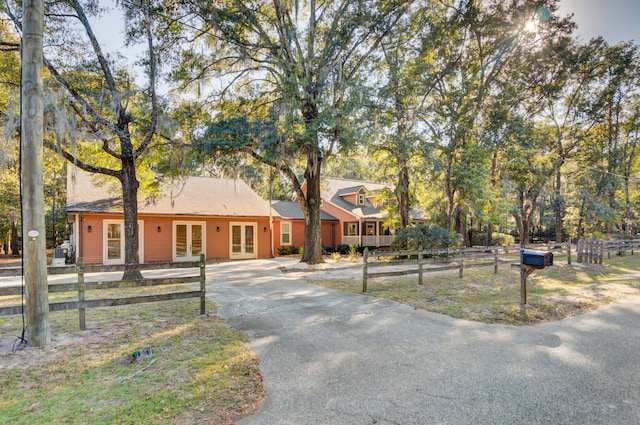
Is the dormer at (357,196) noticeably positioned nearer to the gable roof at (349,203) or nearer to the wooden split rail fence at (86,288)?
the gable roof at (349,203)

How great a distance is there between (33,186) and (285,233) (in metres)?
17.5

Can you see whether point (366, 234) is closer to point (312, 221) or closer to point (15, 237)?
point (312, 221)

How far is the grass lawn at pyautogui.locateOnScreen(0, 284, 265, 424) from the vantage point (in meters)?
2.90

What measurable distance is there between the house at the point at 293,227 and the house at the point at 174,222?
4.29 feet

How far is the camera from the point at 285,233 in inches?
854

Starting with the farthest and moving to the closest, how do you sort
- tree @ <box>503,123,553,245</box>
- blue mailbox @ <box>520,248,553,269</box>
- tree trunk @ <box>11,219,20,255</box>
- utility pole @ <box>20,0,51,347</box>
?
tree trunk @ <box>11,219,20,255</box>
tree @ <box>503,123,553,245</box>
blue mailbox @ <box>520,248,553,269</box>
utility pole @ <box>20,0,51,347</box>

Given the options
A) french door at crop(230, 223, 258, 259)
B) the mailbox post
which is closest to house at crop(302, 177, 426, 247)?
french door at crop(230, 223, 258, 259)

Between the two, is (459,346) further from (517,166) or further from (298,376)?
(517,166)

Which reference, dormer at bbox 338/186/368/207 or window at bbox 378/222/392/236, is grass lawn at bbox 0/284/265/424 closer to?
window at bbox 378/222/392/236

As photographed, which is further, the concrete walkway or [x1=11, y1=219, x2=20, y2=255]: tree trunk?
[x1=11, y1=219, x2=20, y2=255]: tree trunk

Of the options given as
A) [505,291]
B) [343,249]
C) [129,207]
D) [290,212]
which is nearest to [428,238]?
[505,291]

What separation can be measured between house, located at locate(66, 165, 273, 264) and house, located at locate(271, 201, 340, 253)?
4.29 feet

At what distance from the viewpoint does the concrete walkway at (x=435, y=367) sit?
2.97 m

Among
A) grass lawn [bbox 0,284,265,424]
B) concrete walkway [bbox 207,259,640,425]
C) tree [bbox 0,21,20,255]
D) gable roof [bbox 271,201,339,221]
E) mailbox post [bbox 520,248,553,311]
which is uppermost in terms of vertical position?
tree [bbox 0,21,20,255]
